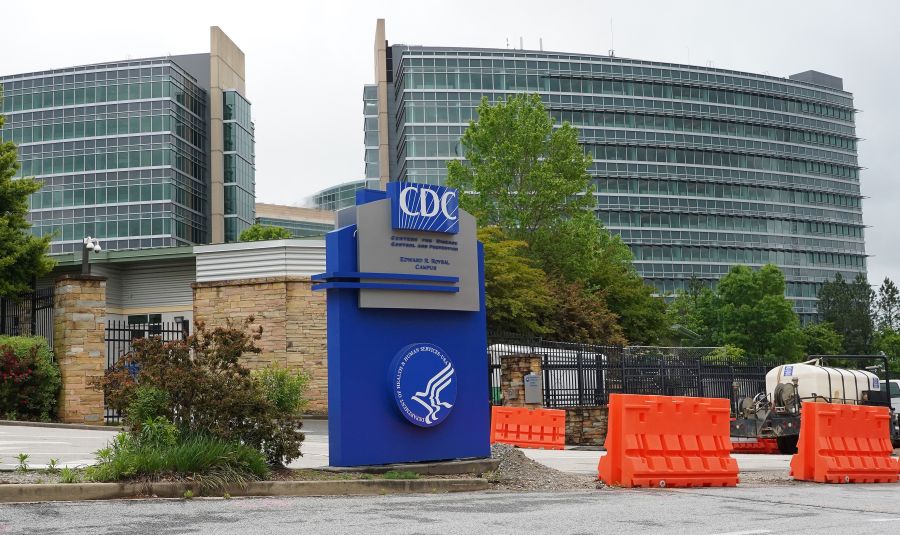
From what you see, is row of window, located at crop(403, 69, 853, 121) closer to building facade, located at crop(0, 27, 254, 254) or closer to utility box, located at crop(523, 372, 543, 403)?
building facade, located at crop(0, 27, 254, 254)

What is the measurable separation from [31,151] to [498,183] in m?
67.6

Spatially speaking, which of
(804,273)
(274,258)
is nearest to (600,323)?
(274,258)

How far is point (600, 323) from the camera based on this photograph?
4397 centimetres

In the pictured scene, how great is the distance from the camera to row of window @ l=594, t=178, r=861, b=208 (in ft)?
384

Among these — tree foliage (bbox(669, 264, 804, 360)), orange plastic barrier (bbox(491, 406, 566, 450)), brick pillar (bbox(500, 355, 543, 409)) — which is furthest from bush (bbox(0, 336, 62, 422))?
tree foliage (bbox(669, 264, 804, 360))

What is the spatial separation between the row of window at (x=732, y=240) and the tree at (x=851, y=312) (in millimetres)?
14343

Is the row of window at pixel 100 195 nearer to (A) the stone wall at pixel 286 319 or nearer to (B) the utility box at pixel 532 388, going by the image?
(A) the stone wall at pixel 286 319

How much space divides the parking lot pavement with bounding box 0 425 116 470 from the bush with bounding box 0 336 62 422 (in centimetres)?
166

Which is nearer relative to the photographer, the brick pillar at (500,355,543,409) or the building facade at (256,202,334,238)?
the brick pillar at (500,355,543,409)

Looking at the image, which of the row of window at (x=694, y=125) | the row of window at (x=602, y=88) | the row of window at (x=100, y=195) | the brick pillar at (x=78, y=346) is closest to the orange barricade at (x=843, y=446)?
the brick pillar at (x=78, y=346)

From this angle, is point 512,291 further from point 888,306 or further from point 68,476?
point 888,306

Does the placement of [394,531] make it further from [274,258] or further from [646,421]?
[274,258]

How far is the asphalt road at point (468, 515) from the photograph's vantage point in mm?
8422

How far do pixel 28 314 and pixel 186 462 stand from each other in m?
18.0
